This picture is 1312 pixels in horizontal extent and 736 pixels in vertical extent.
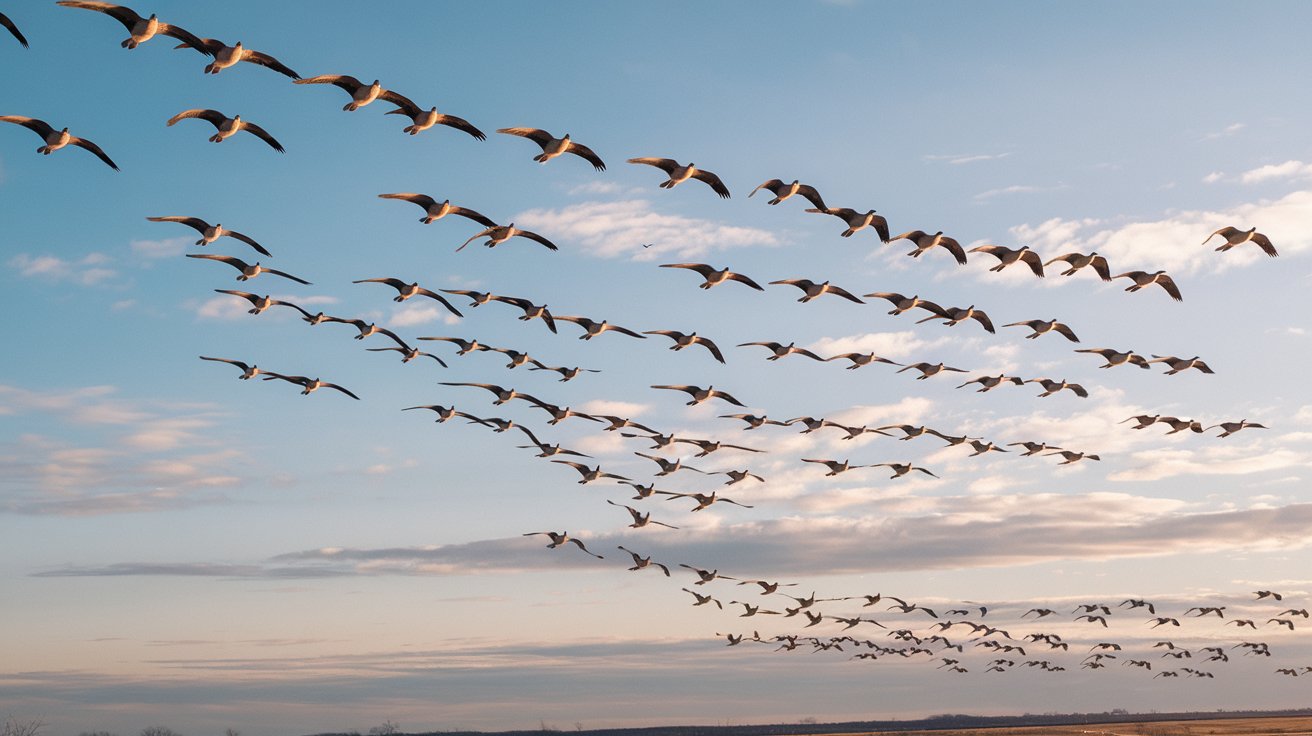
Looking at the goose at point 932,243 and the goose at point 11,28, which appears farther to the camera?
the goose at point 932,243

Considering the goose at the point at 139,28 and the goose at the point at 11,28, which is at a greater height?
the goose at the point at 139,28

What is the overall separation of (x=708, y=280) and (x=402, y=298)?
36.5 ft

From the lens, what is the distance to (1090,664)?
344 ft

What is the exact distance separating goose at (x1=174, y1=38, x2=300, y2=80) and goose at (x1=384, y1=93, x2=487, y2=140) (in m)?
3.26

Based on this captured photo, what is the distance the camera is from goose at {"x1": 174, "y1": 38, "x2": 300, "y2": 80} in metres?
30.3

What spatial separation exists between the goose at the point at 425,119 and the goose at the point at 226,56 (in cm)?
326

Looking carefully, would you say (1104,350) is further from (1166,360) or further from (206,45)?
(206,45)

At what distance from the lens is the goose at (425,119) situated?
1304 inches

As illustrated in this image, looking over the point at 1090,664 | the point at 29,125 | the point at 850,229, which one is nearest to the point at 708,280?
the point at 850,229

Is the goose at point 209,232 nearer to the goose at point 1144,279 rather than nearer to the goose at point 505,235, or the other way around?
the goose at point 505,235

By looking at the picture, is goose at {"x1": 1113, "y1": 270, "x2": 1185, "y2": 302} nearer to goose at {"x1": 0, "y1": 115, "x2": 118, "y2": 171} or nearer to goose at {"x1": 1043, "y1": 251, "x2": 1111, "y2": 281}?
goose at {"x1": 1043, "y1": 251, "x2": 1111, "y2": 281}

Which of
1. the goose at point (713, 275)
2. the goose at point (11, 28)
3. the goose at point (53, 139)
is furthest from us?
the goose at point (713, 275)

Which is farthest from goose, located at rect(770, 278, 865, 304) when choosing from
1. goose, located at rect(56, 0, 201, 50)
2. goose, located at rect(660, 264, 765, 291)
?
goose, located at rect(56, 0, 201, 50)

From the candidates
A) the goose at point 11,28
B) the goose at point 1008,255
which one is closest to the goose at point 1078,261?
the goose at point 1008,255
